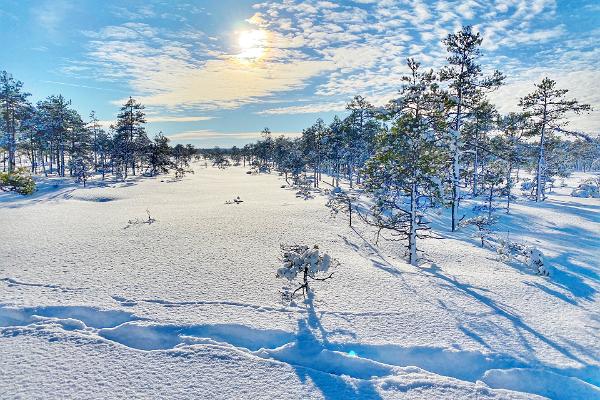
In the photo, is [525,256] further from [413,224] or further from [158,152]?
[158,152]

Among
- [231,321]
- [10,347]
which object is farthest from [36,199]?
[231,321]

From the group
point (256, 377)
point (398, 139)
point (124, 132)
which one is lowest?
point (256, 377)

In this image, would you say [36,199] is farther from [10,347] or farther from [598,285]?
[598,285]

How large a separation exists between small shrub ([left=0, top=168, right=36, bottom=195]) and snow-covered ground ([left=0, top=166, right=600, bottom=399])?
70.4 feet

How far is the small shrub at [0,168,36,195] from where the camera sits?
101ft

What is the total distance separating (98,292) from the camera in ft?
31.0

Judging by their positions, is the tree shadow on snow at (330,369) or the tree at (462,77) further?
the tree at (462,77)

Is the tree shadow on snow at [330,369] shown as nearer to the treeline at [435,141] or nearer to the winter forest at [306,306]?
the winter forest at [306,306]

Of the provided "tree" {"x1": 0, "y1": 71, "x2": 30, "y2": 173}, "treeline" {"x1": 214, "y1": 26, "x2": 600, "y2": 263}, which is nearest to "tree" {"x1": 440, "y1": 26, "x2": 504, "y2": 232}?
"treeline" {"x1": 214, "y1": 26, "x2": 600, "y2": 263}

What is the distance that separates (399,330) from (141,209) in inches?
906

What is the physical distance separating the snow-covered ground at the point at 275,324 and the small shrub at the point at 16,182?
70.4ft

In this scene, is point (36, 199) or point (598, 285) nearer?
point (598, 285)

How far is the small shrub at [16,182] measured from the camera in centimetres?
3084

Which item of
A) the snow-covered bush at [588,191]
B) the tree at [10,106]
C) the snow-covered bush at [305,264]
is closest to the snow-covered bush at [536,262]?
the snow-covered bush at [305,264]
